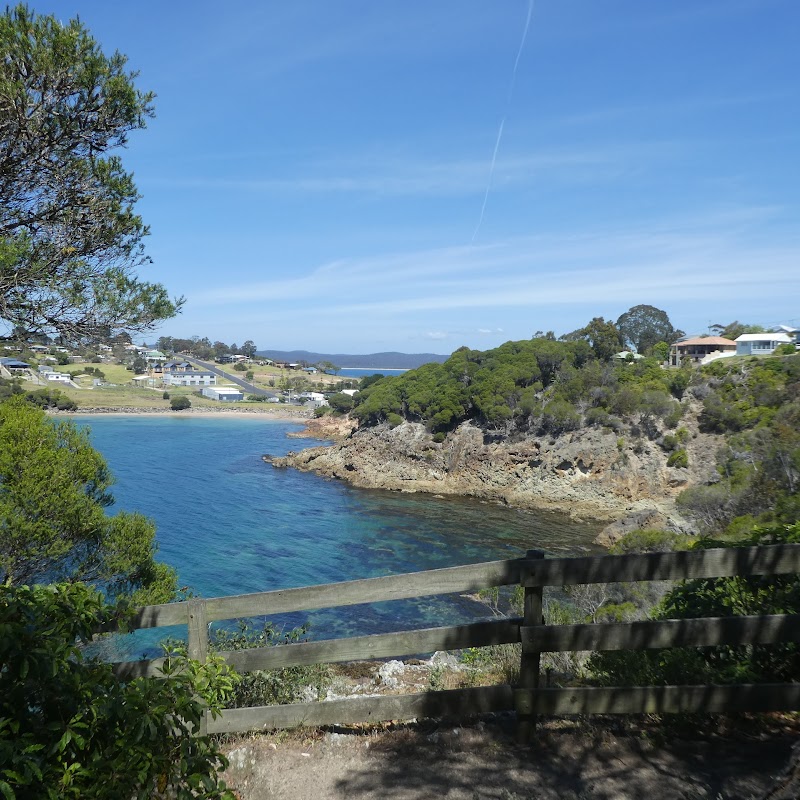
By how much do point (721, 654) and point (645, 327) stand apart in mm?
74765

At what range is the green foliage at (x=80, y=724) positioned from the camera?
2025 millimetres

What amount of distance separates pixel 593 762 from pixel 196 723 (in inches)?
89.2

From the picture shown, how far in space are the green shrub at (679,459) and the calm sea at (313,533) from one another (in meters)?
7.59

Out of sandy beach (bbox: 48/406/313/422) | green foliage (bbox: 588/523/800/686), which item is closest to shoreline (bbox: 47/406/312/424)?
sandy beach (bbox: 48/406/313/422)

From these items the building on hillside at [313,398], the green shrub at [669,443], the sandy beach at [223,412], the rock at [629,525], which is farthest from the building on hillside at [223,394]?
the rock at [629,525]

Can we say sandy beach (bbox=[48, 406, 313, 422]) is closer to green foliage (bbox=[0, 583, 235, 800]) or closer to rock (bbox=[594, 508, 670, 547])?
rock (bbox=[594, 508, 670, 547])

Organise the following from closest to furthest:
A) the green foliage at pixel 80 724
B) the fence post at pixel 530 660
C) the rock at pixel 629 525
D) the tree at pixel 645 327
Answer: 1. the green foliage at pixel 80 724
2. the fence post at pixel 530 660
3. the rock at pixel 629 525
4. the tree at pixel 645 327

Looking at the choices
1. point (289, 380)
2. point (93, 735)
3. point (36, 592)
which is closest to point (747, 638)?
point (93, 735)

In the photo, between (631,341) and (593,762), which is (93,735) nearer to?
(593,762)

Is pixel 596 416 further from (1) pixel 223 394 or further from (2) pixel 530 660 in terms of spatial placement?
(1) pixel 223 394

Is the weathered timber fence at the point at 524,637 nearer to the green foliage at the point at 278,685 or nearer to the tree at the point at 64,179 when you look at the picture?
the green foliage at the point at 278,685

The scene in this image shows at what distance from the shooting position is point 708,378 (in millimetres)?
40875

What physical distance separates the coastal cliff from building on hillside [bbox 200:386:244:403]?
7219cm

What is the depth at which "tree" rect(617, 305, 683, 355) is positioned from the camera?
7238 centimetres
